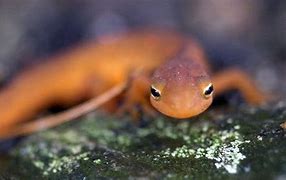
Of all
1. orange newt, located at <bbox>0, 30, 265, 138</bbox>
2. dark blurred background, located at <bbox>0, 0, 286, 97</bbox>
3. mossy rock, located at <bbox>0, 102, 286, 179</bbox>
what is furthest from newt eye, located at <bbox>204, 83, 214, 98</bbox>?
dark blurred background, located at <bbox>0, 0, 286, 97</bbox>

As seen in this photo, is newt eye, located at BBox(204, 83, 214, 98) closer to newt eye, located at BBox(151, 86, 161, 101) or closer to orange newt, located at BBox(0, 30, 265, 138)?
orange newt, located at BBox(0, 30, 265, 138)

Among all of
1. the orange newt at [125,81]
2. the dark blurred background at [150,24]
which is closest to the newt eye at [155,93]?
the orange newt at [125,81]

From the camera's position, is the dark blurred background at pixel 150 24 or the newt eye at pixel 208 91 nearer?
the newt eye at pixel 208 91

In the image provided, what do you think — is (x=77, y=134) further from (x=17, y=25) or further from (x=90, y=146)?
(x=17, y=25)

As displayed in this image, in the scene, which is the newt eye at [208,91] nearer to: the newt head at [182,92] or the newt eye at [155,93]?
the newt head at [182,92]

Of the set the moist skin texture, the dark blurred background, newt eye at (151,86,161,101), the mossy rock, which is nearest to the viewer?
the mossy rock
